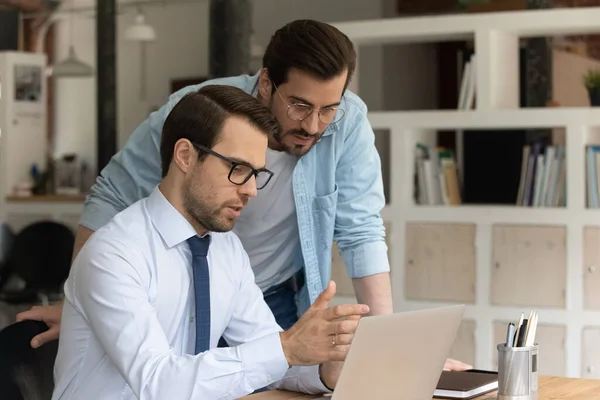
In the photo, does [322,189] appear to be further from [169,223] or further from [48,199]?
[48,199]

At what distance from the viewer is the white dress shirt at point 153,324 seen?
190cm

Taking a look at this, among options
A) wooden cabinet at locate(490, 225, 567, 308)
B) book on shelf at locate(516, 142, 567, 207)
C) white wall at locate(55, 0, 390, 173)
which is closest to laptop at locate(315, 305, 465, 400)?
wooden cabinet at locate(490, 225, 567, 308)

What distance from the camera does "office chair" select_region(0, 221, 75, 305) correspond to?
7742 mm

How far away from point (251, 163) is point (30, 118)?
28.9 ft

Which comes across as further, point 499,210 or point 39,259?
point 39,259

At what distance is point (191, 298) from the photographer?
219cm

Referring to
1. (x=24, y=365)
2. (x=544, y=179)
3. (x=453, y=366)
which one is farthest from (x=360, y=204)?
(x=544, y=179)

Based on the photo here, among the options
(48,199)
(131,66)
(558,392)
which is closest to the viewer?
(558,392)

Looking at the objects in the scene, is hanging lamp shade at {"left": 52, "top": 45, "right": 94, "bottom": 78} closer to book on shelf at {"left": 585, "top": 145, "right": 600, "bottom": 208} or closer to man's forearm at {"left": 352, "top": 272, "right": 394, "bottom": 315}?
book on shelf at {"left": 585, "top": 145, "right": 600, "bottom": 208}

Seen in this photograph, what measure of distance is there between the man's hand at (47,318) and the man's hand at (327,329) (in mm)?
570

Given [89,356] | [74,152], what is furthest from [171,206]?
[74,152]

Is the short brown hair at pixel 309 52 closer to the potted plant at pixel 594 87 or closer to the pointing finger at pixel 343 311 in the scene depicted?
the pointing finger at pixel 343 311

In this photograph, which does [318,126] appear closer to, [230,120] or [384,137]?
[230,120]

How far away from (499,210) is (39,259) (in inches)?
164
